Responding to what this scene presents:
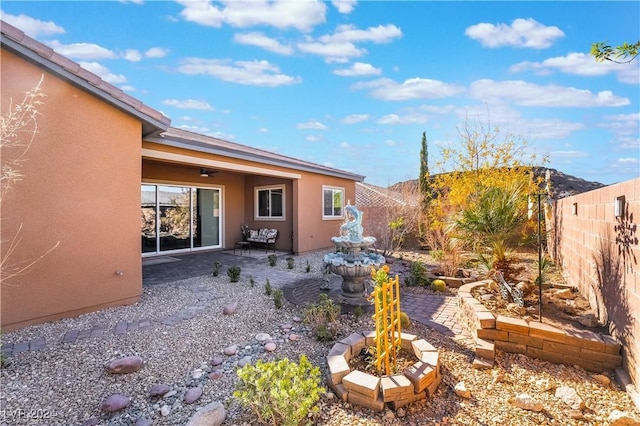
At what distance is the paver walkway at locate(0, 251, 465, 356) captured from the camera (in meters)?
4.57

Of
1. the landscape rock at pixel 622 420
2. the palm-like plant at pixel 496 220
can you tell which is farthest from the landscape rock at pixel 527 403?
the palm-like plant at pixel 496 220

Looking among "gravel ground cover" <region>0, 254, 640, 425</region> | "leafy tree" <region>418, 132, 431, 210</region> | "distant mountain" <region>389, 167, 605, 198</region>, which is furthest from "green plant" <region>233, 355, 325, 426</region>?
"distant mountain" <region>389, 167, 605, 198</region>

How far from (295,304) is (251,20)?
25.1ft

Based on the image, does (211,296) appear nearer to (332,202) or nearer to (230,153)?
(230,153)

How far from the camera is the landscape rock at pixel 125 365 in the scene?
356 centimetres

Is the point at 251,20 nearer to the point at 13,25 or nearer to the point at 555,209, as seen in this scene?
the point at 13,25

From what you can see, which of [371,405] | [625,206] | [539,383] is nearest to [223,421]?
[371,405]

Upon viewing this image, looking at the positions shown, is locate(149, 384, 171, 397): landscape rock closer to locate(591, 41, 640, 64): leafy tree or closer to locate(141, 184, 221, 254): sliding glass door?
locate(591, 41, 640, 64): leafy tree

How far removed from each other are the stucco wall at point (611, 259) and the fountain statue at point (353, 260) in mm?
3376

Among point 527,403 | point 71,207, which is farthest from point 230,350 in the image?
point 71,207

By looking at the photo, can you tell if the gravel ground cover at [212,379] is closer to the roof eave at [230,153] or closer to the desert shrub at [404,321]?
the desert shrub at [404,321]

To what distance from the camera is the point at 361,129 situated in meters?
16.6

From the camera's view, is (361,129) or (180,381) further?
(361,129)

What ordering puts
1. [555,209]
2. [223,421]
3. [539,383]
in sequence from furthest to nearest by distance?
[555,209] → [539,383] → [223,421]
